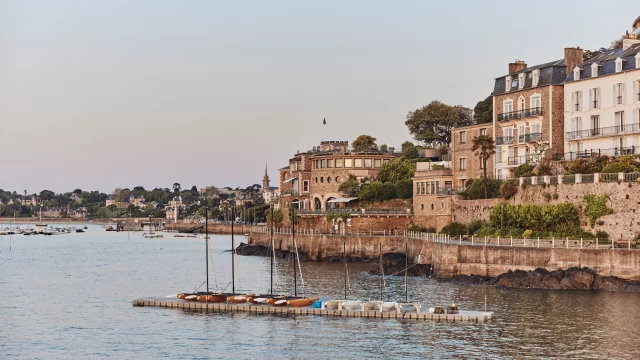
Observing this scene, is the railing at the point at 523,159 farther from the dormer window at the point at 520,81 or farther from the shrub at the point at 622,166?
the shrub at the point at 622,166

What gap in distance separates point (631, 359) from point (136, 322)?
27384 mm

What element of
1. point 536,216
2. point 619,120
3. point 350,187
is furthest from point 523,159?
point 350,187

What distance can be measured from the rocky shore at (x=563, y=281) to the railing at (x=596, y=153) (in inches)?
601

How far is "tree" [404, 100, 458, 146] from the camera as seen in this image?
126562mm

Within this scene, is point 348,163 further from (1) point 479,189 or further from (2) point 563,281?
(2) point 563,281

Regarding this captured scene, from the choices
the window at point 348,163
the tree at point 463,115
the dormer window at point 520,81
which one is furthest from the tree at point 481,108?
the dormer window at point 520,81

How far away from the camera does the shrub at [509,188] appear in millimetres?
77375

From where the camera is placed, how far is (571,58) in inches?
3221

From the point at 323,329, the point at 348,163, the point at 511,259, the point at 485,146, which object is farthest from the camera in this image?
the point at 348,163

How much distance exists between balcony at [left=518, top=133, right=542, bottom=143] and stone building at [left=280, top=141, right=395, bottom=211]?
29927 mm

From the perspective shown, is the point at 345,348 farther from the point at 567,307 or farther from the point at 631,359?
the point at 567,307

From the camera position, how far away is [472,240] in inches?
2813

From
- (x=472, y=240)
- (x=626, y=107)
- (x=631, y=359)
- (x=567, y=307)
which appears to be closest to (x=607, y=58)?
(x=626, y=107)

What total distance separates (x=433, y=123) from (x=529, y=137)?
45505 millimetres
